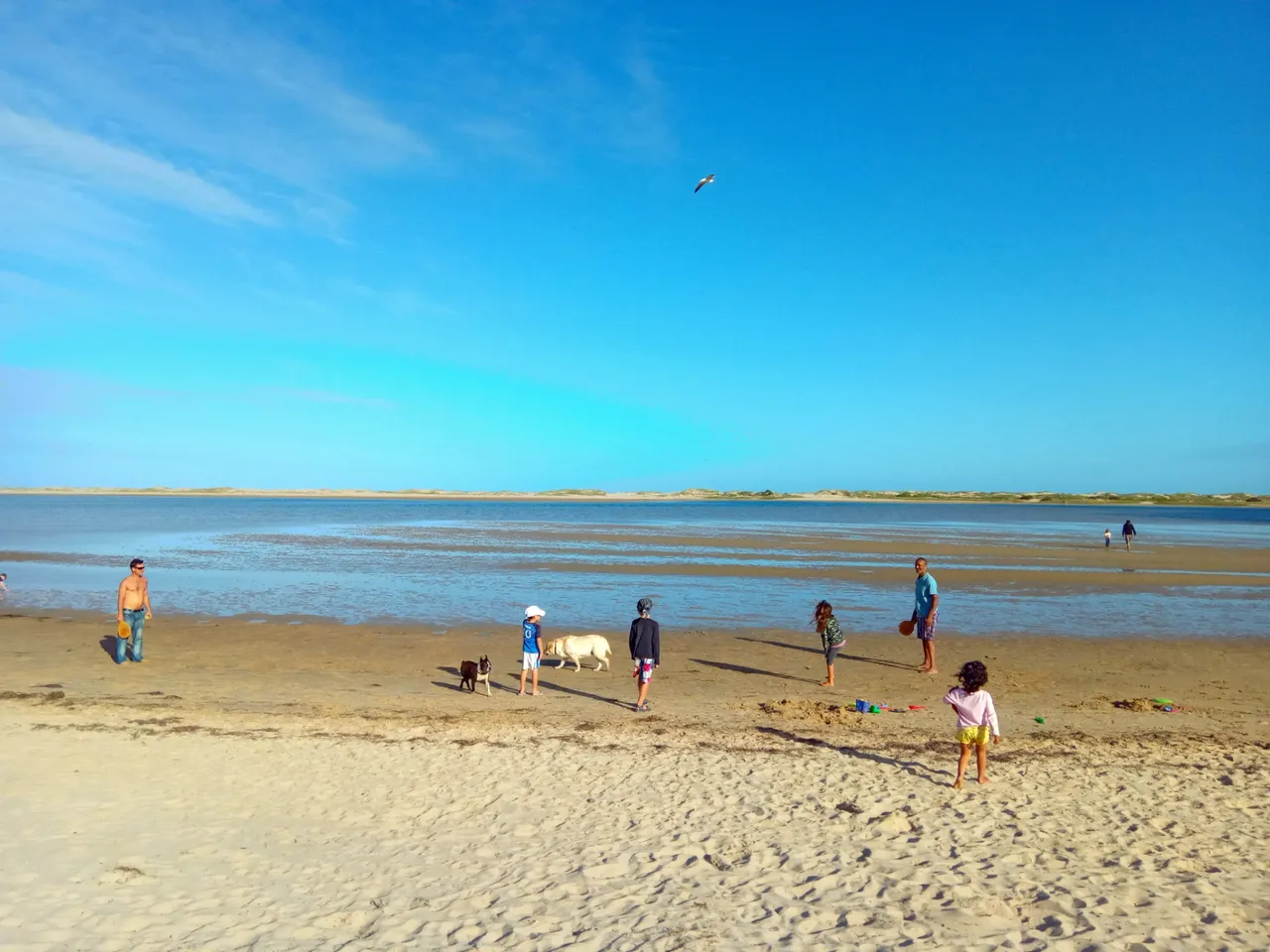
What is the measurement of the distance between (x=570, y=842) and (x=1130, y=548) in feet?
142

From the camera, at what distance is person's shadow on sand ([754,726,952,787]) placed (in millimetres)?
8570

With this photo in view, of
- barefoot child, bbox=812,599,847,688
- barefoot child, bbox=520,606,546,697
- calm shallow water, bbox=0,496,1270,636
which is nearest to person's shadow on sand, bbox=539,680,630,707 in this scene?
barefoot child, bbox=520,606,546,697

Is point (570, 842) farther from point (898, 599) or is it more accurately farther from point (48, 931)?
point (898, 599)

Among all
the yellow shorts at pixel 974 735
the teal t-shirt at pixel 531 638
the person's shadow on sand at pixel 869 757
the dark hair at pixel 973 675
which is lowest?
the person's shadow on sand at pixel 869 757

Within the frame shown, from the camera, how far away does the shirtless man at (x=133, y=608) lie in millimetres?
13373

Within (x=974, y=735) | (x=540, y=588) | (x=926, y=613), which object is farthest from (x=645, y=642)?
(x=540, y=588)

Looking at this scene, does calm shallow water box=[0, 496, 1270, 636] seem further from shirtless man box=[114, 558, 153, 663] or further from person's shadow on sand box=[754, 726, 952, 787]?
person's shadow on sand box=[754, 726, 952, 787]

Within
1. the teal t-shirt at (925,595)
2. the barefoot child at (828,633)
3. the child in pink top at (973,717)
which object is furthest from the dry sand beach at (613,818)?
the teal t-shirt at (925,595)

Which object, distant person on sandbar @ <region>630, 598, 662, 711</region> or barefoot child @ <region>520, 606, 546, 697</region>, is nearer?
distant person on sandbar @ <region>630, 598, 662, 711</region>

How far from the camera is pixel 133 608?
1354 centimetres

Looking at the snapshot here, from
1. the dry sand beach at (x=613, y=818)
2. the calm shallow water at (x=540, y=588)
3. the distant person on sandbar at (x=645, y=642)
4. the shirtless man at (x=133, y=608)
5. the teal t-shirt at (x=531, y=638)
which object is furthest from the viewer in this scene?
the calm shallow water at (x=540, y=588)

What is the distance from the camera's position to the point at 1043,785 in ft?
26.8

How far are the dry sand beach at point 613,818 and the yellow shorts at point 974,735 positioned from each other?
0.49 meters

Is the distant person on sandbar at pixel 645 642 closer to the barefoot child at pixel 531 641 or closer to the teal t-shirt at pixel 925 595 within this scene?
the barefoot child at pixel 531 641
